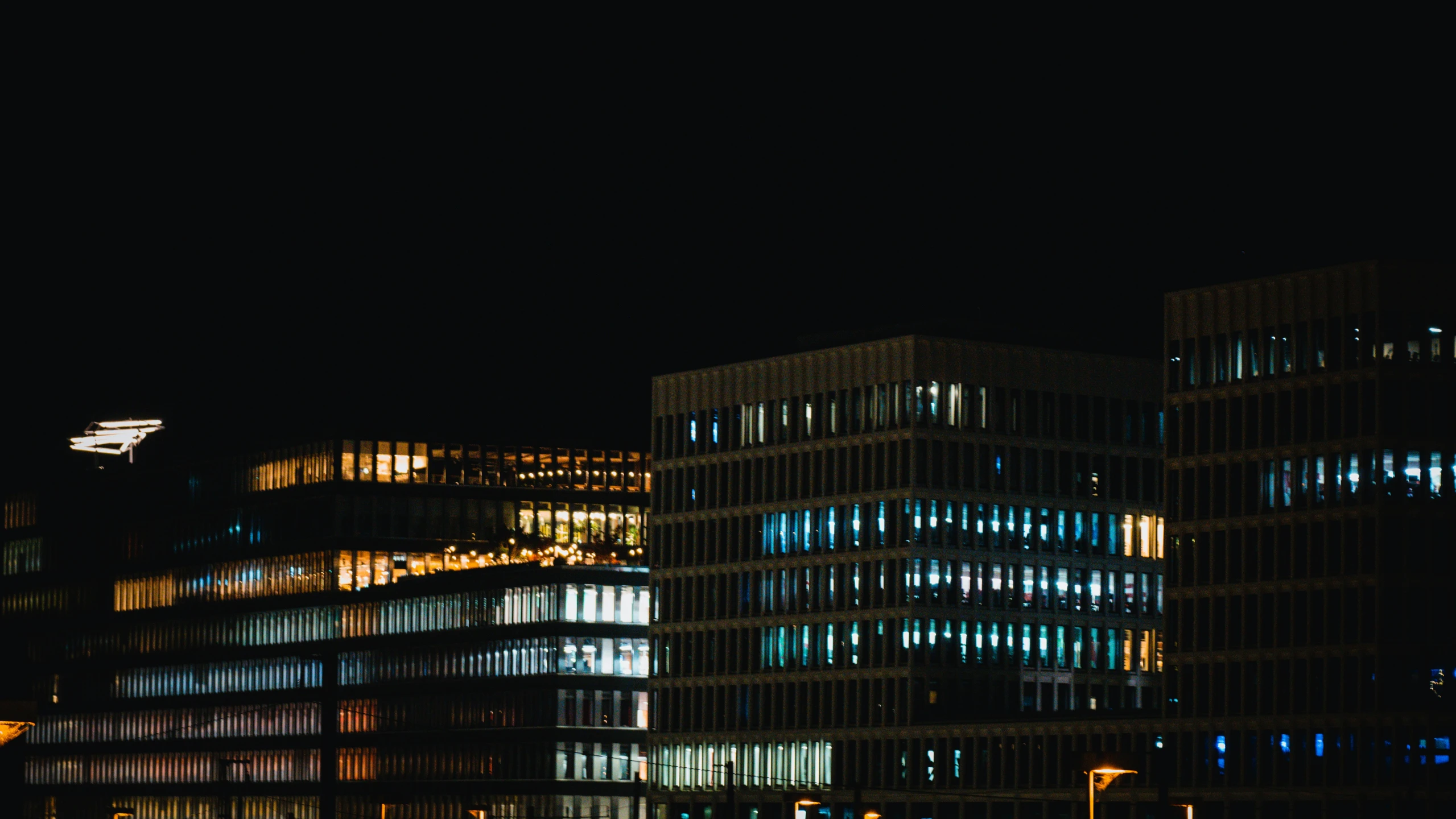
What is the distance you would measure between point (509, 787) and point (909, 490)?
37.7m

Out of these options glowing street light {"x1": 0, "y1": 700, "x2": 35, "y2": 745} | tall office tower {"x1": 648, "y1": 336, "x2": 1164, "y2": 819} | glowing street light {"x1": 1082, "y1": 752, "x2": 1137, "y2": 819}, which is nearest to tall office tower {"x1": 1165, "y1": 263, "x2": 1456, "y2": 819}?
tall office tower {"x1": 648, "y1": 336, "x2": 1164, "y2": 819}

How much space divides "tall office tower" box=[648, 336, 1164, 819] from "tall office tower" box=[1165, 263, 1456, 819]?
39.5 feet

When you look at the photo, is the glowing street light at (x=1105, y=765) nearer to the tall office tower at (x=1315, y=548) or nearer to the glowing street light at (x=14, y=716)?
the glowing street light at (x=14, y=716)

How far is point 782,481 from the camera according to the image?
174m

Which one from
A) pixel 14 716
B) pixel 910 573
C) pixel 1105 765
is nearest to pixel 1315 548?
pixel 910 573

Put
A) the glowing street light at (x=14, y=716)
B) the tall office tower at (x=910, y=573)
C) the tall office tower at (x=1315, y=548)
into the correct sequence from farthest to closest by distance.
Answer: the tall office tower at (x=910, y=573), the tall office tower at (x=1315, y=548), the glowing street light at (x=14, y=716)

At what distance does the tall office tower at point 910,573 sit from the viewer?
165m

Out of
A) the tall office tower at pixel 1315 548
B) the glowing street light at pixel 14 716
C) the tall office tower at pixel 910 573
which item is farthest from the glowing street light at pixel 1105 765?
the tall office tower at pixel 910 573

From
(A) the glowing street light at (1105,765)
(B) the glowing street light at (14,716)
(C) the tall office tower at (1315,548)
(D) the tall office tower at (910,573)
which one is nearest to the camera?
(B) the glowing street light at (14,716)

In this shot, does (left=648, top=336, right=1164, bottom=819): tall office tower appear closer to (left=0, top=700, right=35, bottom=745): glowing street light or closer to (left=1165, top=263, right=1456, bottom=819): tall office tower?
(left=1165, top=263, right=1456, bottom=819): tall office tower

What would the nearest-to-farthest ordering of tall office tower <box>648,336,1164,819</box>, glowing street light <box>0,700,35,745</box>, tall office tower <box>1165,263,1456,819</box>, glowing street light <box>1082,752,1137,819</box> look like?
1. glowing street light <box>0,700,35,745</box>
2. glowing street light <box>1082,752,1137,819</box>
3. tall office tower <box>1165,263,1456,819</box>
4. tall office tower <box>648,336,1164,819</box>

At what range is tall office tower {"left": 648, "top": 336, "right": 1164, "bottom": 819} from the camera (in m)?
165

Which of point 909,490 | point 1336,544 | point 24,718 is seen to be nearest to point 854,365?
point 909,490

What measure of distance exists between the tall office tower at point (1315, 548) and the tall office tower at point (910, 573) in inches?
474
